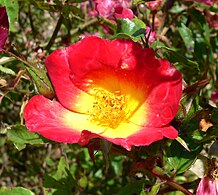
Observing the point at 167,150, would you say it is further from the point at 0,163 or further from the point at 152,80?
the point at 0,163

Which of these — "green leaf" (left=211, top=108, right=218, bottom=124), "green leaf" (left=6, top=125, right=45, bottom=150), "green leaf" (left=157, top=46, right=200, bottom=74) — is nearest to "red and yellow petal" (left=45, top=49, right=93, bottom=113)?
"green leaf" (left=6, top=125, right=45, bottom=150)

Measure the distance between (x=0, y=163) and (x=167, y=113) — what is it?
1.85 metres

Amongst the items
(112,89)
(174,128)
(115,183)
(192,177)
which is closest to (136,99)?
(112,89)

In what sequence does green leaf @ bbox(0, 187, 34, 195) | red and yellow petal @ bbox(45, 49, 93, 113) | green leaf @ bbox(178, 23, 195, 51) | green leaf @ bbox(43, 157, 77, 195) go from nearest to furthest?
red and yellow petal @ bbox(45, 49, 93, 113)
green leaf @ bbox(0, 187, 34, 195)
green leaf @ bbox(43, 157, 77, 195)
green leaf @ bbox(178, 23, 195, 51)

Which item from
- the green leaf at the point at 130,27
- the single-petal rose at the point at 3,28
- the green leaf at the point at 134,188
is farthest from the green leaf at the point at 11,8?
the green leaf at the point at 134,188

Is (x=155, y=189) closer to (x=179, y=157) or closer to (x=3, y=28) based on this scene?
(x=179, y=157)

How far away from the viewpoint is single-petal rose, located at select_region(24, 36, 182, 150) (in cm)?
107

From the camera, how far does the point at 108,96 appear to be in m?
1.32

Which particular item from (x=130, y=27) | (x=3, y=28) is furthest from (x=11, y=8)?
(x=130, y=27)

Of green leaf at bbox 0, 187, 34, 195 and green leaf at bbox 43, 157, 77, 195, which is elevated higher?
green leaf at bbox 0, 187, 34, 195

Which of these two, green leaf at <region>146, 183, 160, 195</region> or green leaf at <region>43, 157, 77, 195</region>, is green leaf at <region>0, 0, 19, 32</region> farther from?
green leaf at <region>146, 183, 160, 195</region>

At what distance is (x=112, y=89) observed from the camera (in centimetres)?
130

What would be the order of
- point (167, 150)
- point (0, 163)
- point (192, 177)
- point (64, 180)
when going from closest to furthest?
1. point (167, 150)
2. point (64, 180)
3. point (192, 177)
4. point (0, 163)

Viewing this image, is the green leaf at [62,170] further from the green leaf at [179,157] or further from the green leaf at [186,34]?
the green leaf at [186,34]
